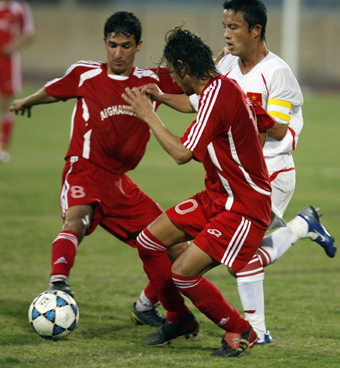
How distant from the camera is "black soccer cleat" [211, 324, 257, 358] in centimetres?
369

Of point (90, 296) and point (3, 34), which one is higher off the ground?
point (3, 34)

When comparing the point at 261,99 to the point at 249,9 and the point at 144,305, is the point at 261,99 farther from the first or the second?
the point at 144,305

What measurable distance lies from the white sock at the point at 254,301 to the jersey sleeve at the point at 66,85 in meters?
2.06

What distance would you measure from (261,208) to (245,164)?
290mm

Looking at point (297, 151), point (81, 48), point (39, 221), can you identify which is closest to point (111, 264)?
point (39, 221)

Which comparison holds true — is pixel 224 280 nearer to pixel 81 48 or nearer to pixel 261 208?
pixel 261 208

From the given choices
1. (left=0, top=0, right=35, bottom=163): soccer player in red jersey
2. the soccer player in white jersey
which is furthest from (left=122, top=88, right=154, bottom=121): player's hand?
(left=0, top=0, right=35, bottom=163): soccer player in red jersey

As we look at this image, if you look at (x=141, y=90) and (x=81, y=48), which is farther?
(x=81, y=48)

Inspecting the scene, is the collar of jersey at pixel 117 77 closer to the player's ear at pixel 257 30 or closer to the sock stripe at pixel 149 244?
the player's ear at pixel 257 30

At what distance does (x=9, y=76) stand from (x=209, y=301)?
10089 mm

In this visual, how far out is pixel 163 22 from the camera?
128 feet

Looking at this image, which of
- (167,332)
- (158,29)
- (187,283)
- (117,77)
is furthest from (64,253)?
(158,29)

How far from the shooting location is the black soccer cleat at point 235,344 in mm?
3686

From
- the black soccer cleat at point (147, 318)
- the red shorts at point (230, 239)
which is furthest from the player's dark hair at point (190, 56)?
the black soccer cleat at point (147, 318)
